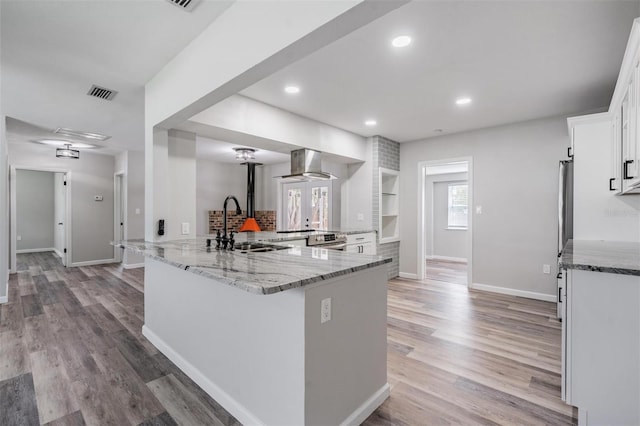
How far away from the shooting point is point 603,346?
1.59 metres

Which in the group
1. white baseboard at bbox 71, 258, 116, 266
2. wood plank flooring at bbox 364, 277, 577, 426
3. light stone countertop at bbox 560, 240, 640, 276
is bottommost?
wood plank flooring at bbox 364, 277, 577, 426

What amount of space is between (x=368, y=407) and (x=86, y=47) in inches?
127

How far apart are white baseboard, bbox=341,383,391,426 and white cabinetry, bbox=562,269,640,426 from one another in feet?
3.34

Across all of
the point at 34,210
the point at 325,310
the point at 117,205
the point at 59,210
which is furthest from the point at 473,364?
the point at 34,210

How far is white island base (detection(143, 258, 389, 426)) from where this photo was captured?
1.46m

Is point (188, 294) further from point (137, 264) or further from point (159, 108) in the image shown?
point (137, 264)

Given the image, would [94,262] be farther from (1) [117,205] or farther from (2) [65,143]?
(2) [65,143]

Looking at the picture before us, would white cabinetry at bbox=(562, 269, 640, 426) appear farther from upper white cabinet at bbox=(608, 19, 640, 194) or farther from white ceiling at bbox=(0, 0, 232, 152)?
white ceiling at bbox=(0, 0, 232, 152)

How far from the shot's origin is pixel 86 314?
3.58 m

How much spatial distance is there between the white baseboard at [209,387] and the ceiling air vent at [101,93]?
8.23 feet

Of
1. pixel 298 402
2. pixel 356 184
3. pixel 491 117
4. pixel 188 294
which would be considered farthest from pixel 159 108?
pixel 491 117

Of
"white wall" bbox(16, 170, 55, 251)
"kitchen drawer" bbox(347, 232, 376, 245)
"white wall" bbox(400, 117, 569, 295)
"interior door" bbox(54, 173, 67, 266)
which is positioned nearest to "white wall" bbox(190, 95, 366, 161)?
"kitchen drawer" bbox(347, 232, 376, 245)

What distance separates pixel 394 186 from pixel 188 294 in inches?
168

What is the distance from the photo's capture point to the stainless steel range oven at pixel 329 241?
3889 millimetres
